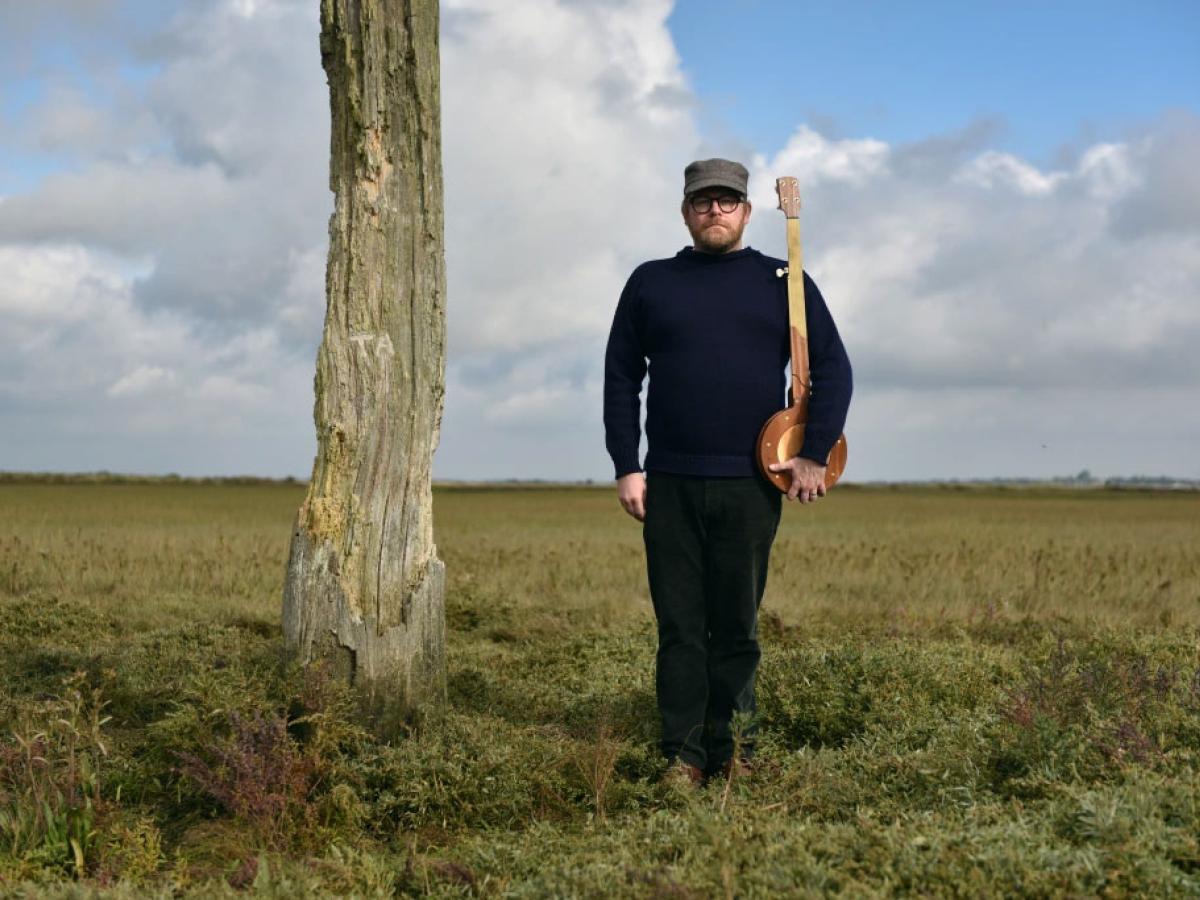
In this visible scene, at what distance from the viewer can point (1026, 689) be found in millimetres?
5617

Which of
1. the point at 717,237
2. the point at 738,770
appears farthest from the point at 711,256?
the point at 738,770

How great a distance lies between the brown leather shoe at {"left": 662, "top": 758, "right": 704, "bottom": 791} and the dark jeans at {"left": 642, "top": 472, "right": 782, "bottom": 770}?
0.05 m

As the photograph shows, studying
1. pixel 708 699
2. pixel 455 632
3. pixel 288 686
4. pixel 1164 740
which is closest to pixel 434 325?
pixel 288 686

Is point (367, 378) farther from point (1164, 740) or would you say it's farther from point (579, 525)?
point (579, 525)

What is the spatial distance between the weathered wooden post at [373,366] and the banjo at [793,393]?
1.84 metres

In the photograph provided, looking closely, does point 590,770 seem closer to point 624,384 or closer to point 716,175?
point 624,384

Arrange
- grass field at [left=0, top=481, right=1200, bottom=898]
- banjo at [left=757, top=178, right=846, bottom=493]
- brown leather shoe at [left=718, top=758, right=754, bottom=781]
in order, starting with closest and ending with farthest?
1. grass field at [left=0, top=481, right=1200, bottom=898]
2. brown leather shoe at [left=718, top=758, right=754, bottom=781]
3. banjo at [left=757, top=178, right=846, bottom=493]

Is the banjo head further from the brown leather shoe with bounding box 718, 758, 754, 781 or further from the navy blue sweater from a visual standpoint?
the brown leather shoe with bounding box 718, 758, 754, 781

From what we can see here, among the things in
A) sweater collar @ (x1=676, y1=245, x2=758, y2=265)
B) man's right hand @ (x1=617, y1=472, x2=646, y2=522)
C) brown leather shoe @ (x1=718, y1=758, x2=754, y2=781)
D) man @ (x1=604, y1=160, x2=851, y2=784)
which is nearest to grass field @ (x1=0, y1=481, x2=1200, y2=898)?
brown leather shoe @ (x1=718, y1=758, x2=754, y2=781)

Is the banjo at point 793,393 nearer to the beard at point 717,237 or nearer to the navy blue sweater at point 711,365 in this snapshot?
the navy blue sweater at point 711,365

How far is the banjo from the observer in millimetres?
5367

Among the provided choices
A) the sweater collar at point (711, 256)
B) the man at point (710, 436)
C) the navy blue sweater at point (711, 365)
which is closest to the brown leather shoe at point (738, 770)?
the man at point (710, 436)

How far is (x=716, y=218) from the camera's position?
5.49 metres

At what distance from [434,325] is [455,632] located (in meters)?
4.98
